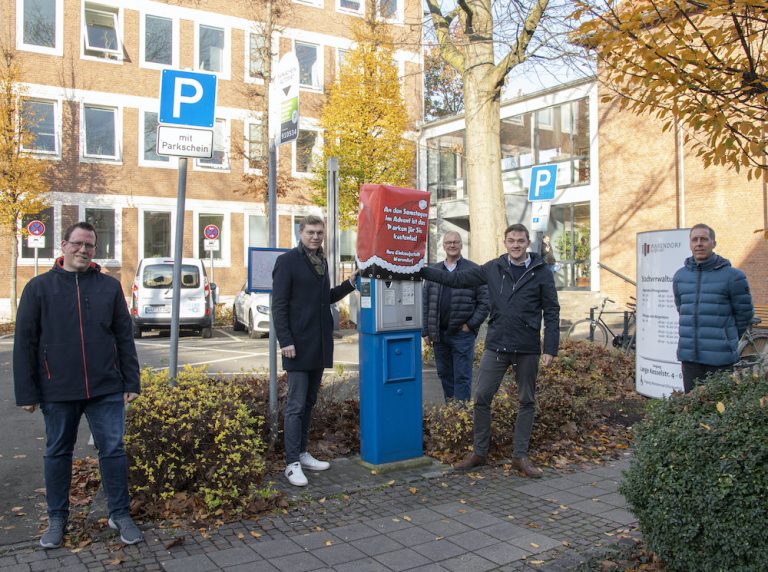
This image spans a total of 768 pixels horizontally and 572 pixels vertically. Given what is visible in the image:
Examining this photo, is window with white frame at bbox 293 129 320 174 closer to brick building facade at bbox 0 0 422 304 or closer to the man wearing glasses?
brick building facade at bbox 0 0 422 304

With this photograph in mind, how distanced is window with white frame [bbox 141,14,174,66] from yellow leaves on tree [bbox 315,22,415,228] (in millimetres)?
7376

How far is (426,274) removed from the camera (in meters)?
6.10

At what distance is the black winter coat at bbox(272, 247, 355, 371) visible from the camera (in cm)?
553

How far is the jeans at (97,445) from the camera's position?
168 inches

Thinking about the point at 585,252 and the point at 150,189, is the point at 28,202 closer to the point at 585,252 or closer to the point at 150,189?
the point at 150,189

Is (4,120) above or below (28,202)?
above

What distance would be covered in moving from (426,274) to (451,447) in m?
1.57

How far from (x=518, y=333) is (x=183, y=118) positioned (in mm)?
3389

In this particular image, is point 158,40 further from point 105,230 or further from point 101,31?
point 105,230

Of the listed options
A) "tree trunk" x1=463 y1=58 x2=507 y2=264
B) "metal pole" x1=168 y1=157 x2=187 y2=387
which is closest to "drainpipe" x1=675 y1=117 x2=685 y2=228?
"tree trunk" x1=463 y1=58 x2=507 y2=264

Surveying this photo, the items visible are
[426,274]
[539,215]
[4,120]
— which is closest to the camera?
[426,274]

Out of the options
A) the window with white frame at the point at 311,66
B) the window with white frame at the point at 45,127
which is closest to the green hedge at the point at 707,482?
the window with white frame at the point at 45,127

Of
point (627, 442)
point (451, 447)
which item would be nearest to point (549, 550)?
point (451, 447)

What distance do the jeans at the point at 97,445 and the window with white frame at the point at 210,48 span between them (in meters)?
26.3
